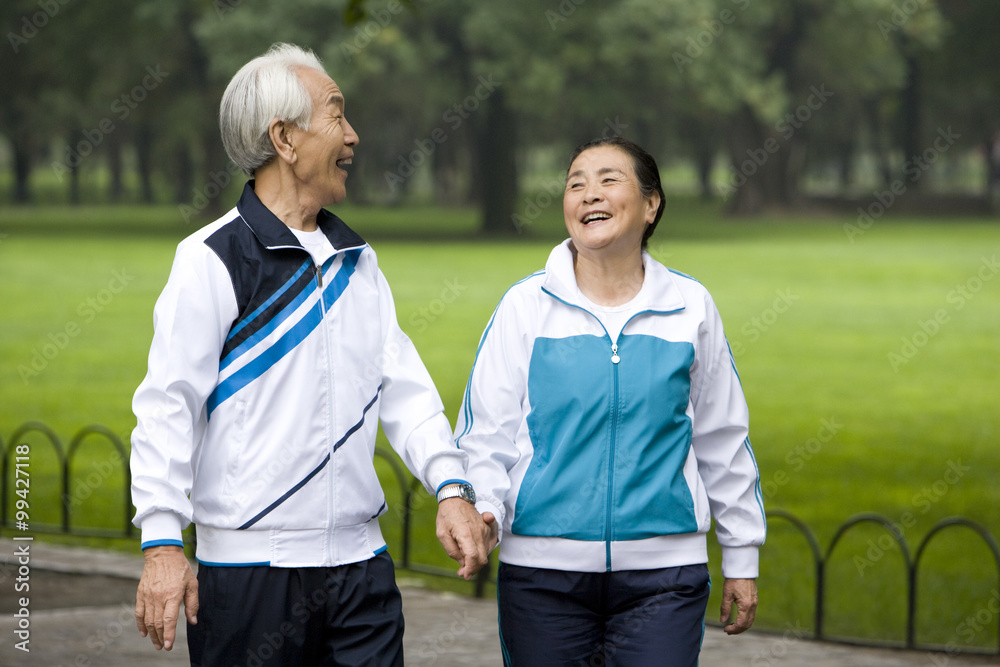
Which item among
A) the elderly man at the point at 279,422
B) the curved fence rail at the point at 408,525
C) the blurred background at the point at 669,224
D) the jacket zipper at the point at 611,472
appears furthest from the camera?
the blurred background at the point at 669,224

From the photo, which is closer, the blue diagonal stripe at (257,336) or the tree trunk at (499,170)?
the blue diagonal stripe at (257,336)

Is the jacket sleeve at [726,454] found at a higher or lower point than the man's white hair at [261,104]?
lower

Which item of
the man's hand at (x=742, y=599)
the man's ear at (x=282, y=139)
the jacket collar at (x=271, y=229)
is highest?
the man's ear at (x=282, y=139)

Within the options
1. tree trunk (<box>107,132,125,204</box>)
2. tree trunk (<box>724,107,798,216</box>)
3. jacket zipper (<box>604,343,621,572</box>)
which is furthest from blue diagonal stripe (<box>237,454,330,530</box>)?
tree trunk (<box>107,132,125,204</box>)

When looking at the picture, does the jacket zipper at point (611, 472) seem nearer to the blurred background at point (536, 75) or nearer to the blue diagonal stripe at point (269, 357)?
the blue diagonal stripe at point (269, 357)

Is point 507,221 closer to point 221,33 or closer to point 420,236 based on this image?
point 420,236

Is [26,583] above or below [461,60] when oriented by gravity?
below

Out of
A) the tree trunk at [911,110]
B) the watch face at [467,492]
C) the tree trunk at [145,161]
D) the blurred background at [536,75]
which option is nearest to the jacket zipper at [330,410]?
the watch face at [467,492]

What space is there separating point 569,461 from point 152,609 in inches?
38.2

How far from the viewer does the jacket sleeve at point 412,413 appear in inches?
115

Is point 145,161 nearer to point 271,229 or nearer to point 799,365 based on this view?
point 799,365

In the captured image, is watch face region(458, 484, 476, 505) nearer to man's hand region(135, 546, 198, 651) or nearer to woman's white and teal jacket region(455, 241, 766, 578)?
woman's white and teal jacket region(455, 241, 766, 578)

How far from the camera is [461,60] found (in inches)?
1485

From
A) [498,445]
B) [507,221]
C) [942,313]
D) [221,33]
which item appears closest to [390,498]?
[498,445]
